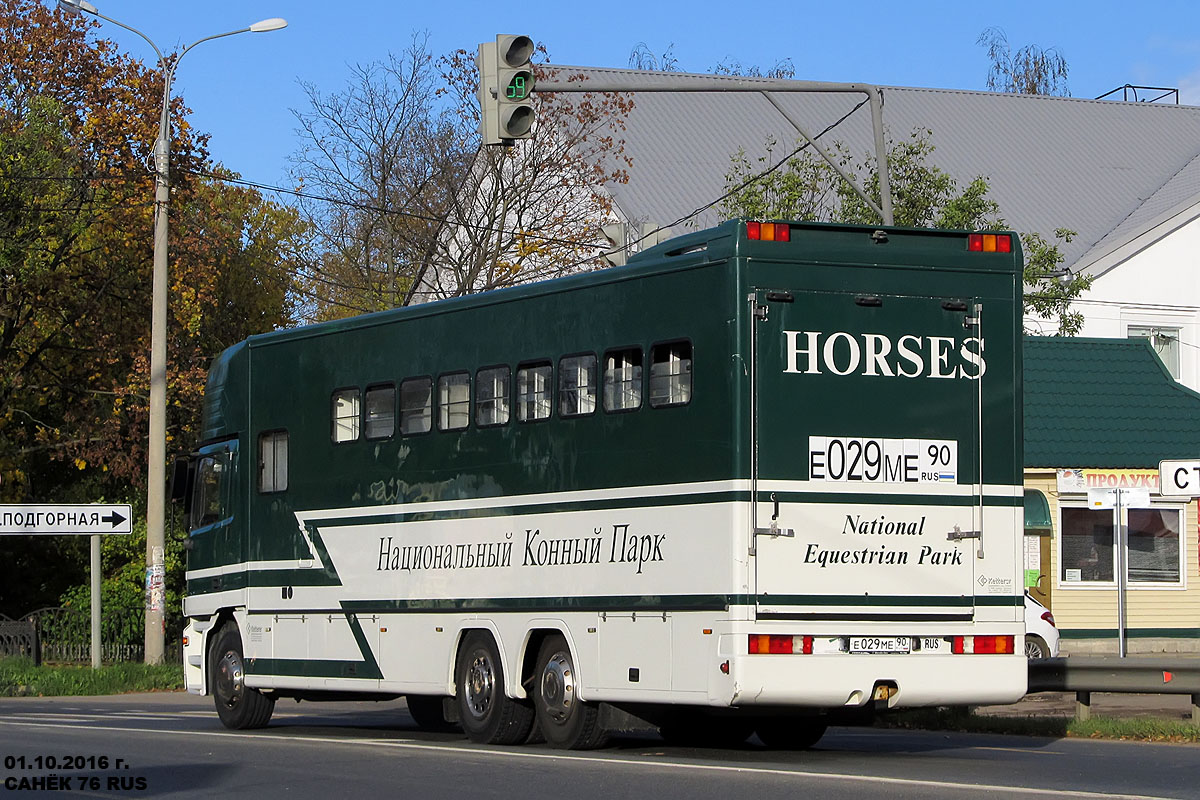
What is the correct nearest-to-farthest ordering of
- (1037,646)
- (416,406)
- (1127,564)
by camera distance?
1. (416,406)
2. (1037,646)
3. (1127,564)

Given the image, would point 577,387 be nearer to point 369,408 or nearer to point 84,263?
point 369,408

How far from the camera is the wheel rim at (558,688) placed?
1440 centimetres

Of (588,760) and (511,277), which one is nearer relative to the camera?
(588,760)

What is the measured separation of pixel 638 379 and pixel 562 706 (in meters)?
2.65

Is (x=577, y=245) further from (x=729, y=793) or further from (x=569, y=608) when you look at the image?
(x=729, y=793)

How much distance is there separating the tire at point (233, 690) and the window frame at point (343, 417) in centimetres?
259

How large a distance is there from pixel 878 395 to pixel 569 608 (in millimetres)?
2931

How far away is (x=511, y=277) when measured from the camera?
38.0 meters

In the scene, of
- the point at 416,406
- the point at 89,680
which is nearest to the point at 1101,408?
the point at 89,680

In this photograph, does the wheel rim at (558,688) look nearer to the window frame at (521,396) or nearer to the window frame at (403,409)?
the window frame at (521,396)

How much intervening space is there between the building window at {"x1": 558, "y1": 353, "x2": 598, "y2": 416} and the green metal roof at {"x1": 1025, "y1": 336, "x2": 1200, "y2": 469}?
17053 mm

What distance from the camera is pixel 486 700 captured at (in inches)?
600

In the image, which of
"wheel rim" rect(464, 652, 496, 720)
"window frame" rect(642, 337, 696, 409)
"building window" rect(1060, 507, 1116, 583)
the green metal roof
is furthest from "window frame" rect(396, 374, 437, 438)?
"building window" rect(1060, 507, 1116, 583)

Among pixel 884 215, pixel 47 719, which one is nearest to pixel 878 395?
pixel 884 215
